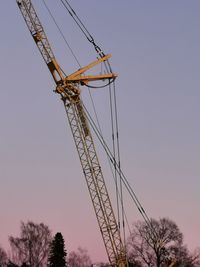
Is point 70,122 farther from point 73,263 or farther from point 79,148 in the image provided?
point 73,263

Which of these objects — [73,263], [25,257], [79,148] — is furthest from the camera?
[73,263]

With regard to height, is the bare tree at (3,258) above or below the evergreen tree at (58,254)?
above

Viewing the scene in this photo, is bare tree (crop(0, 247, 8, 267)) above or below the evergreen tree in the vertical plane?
above

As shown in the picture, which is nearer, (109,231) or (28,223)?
(109,231)

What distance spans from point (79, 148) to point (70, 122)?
2.80 metres

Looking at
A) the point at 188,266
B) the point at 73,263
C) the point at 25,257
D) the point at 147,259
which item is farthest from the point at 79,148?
the point at 73,263

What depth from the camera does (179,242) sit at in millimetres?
70812

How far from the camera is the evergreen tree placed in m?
57.3

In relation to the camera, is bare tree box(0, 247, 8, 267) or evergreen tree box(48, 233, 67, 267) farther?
bare tree box(0, 247, 8, 267)

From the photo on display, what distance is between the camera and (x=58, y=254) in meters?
58.2

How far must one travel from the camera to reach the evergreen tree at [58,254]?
57350 millimetres

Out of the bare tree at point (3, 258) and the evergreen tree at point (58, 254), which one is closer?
the evergreen tree at point (58, 254)

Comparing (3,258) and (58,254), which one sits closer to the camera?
(58,254)

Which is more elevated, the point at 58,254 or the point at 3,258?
the point at 3,258
